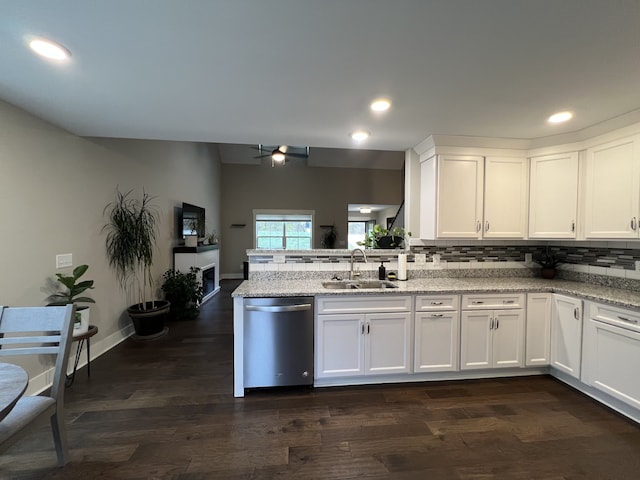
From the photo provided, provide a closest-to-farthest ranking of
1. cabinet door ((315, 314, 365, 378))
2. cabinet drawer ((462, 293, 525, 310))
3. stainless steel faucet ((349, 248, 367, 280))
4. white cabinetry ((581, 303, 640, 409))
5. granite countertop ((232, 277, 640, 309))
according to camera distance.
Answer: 1. white cabinetry ((581, 303, 640, 409))
2. granite countertop ((232, 277, 640, 309))
3. cabinet door ((315, 314, 365, 378))
4. cabinet drawer ((462, 293, 525, 310))
5. stainless steel faucet ((349, 248, 367, 280))

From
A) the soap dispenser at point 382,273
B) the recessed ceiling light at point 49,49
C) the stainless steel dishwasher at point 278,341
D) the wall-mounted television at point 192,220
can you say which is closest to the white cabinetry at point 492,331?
the soap dispenser at point 382,273

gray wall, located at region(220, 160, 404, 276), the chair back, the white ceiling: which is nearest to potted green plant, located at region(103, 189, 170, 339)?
the white ceiling

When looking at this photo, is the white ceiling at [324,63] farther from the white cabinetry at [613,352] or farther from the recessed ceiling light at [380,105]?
the white cabinetry at [613,352]

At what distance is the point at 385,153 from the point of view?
26.6 ft

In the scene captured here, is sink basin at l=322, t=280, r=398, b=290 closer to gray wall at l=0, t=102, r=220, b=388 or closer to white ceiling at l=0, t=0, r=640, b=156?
white ceiling at l=0, t=0, r=640, b=156

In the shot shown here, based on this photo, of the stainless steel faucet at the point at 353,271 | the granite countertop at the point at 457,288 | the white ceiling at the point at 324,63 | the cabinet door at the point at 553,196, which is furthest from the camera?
the stainless steel faucet at the point at 353,271

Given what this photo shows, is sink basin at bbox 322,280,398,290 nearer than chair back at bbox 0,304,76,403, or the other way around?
chair back at bbox 0,304,76,403

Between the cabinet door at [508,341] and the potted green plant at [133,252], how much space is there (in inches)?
156

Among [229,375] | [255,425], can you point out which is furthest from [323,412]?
[229,375]

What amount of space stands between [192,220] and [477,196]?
5100 mm

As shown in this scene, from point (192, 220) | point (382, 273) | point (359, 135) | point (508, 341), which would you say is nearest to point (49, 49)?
point (359, 135)

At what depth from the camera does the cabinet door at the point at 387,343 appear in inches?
98.0

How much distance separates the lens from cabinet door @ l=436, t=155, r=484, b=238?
287 centimetres

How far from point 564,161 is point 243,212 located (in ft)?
24.6
